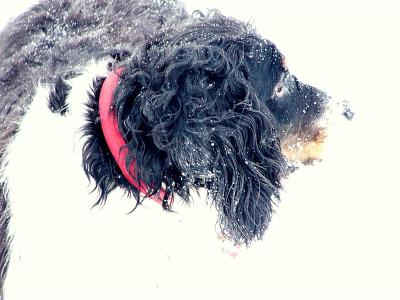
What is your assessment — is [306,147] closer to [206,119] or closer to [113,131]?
[206,119]

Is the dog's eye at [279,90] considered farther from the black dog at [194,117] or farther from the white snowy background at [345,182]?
the white snowy background at [345,182]

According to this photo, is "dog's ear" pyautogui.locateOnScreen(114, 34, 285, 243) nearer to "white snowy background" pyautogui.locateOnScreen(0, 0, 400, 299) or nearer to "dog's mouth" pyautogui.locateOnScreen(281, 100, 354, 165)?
"dog's mouth" pyautogui.locateOnScreen(281, 100, 354, 165)

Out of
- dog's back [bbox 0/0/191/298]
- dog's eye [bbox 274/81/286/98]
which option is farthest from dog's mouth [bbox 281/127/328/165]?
dog's back [bbox 0/0/191/298]

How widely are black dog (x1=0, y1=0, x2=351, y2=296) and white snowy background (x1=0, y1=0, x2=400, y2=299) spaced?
509mm

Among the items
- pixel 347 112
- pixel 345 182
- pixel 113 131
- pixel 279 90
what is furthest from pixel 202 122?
pixel 345 182

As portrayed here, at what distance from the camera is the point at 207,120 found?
8.69 ft

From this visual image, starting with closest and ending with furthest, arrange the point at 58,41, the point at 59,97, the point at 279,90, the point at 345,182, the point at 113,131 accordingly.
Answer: the point at 113,131 < the point at 59,97 < the point at 279,90 < the point at 58,41 < the point at 345,182

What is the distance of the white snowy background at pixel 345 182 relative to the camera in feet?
13.6

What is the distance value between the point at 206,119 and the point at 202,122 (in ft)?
0.08

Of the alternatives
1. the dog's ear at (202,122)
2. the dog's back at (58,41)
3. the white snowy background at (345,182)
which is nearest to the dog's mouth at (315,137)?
the white snowy background at (345,182)

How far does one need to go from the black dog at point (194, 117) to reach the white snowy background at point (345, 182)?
0.51 meters

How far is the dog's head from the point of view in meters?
2.59

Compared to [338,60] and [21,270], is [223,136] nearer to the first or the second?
[21,270]

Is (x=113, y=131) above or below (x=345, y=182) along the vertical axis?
above
